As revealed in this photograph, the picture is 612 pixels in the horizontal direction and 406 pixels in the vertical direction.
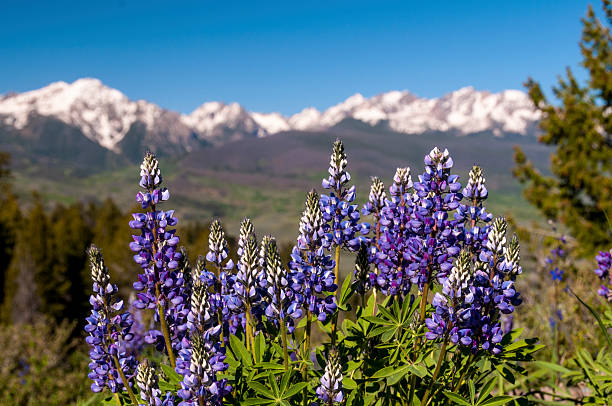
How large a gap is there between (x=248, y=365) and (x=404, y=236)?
1667 millimetres

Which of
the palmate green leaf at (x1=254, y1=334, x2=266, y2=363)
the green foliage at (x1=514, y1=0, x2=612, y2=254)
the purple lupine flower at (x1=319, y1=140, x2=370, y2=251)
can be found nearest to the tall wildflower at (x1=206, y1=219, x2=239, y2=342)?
the palmate green leaf at (x1=254, y1=334, x2=266, y2=363)

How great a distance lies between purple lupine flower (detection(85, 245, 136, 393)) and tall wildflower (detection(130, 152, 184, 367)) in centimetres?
26

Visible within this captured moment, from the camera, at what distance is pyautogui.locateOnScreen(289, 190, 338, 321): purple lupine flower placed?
3506 mm

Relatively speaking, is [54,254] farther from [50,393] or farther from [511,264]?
[511,264]

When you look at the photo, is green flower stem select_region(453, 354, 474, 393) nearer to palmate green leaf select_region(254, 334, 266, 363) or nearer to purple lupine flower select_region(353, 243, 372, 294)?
purple lupine flower select_region(353, 243, 372, 294)

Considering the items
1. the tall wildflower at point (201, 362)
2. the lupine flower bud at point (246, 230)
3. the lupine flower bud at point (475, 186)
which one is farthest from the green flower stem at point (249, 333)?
the lupine flower bud at point (475, 186)

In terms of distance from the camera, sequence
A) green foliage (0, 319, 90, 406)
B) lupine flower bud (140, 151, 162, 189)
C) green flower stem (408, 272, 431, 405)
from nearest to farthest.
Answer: green flower stem (408, 272, 431, 405) < lupine flower bud (140, 151, 162, 189) < green foliage (0, 319, 90, 406)

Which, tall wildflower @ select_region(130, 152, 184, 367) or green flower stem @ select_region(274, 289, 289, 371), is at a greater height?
tall wildflower @ select_region(130, 152, 184, 367)

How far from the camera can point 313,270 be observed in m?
3.50

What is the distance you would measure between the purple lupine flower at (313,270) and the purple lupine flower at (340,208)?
0.79 feet

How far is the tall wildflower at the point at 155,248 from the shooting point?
140 inches

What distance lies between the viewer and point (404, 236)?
3934 mm

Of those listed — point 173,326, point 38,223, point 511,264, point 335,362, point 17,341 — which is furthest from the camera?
point 38,223

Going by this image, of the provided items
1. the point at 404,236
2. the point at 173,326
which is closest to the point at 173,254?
the point at 173,326
